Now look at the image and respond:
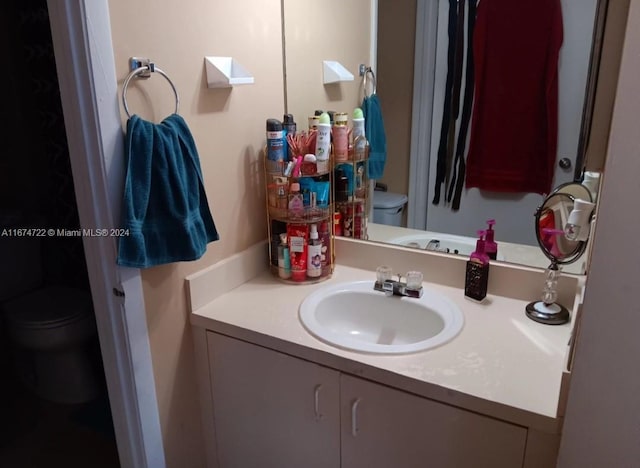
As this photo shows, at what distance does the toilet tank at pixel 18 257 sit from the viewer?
7.14 feet

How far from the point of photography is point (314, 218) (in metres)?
1.50

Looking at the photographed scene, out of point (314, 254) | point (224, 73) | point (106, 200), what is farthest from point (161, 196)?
point (314, 254)

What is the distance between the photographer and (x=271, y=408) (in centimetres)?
129

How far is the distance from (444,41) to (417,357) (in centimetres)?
89

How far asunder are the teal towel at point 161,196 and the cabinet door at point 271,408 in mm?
312

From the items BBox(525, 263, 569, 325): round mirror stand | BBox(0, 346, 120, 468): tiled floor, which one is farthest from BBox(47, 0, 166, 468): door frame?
BBox(525, 263, 569, 325): round mirror stand

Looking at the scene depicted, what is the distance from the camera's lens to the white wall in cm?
65

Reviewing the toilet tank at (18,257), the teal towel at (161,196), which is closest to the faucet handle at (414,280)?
the teal towel at (161,196)

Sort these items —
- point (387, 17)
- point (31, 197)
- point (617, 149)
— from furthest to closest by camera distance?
1. point (31, 197)
2. point (387, 17)
3. point (617, 149)

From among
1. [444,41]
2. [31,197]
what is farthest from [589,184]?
[31,197]

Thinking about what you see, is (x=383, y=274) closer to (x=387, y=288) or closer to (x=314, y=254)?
(x=387, y=288)

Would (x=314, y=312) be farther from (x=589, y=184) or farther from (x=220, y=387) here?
(x=589, y=184)

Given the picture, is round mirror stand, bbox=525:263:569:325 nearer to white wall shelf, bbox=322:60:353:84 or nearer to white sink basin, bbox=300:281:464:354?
white sink basin, bbox=300:281:464:354

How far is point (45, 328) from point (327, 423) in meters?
1.40
